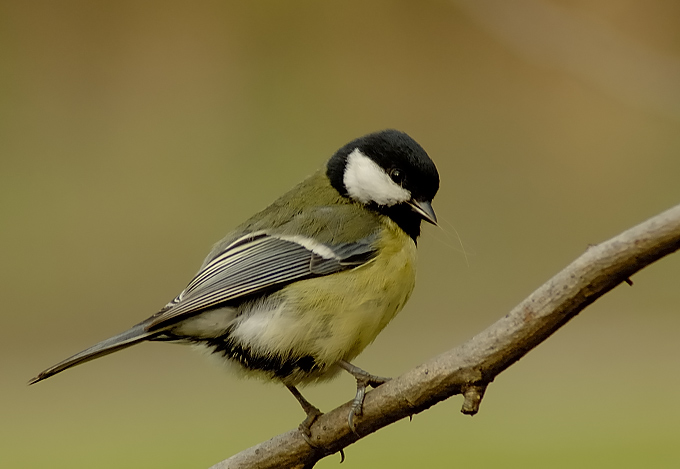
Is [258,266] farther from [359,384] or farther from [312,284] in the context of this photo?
[359,384]

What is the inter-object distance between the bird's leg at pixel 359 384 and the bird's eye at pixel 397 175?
0.36 metres

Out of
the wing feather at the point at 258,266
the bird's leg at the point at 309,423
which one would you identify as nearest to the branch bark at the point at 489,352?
the bird's leg at the point at 309,423

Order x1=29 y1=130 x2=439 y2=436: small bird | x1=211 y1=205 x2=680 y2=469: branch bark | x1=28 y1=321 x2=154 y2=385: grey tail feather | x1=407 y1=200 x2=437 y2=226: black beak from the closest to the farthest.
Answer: x1=211 y1=205 x2=680 y2=469: branch bark < x1=28 y1=321 x2=154 y2=385: grey tail feather < x1=29 y1=130 x2=439 y2=436: small bird < x1=407 y1=200 x2=437 y2=226: black beak

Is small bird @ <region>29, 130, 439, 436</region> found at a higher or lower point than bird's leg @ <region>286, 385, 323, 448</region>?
higher

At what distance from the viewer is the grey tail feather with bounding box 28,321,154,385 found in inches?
44.4

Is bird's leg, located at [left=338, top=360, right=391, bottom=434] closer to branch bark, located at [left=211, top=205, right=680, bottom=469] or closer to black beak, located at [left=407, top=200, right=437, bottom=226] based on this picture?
branch bark, located at [left=211, top=205, right=680, bottom=469]

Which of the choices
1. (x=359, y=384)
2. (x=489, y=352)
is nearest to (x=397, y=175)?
(x=359, y=384)

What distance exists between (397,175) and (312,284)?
286 millimetres

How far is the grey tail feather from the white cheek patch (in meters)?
0.49

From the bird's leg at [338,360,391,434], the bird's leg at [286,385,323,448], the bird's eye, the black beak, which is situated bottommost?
the bird's leg at [286,385,323,448]

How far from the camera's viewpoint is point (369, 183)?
1469 mm

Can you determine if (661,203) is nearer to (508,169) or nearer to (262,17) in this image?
(508,169)

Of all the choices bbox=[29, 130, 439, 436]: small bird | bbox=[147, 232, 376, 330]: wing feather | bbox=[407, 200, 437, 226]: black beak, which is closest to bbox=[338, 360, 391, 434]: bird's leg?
bbox=[29, 130, 439, 436]: small bird

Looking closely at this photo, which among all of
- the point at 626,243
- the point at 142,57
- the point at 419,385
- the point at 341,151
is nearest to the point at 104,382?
the point at 142,57
